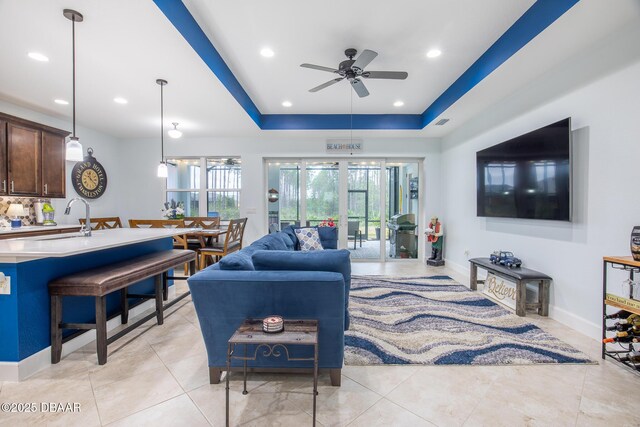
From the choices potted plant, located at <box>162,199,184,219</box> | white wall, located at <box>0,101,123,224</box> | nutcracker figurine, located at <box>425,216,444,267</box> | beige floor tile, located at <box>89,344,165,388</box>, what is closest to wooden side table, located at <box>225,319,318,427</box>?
beige floor tile, located at <box>89,344,165,388</box>

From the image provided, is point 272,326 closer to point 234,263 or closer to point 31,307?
point 234,263

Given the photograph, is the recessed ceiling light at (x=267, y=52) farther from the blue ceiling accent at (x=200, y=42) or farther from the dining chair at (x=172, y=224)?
the dining chair at (x=172, y=224)

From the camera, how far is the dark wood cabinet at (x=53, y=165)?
4301 millimetres

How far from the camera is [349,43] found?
2902 millimetres

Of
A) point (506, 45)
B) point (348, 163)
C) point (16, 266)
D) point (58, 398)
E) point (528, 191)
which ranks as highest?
point (506, 45)

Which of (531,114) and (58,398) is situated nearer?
(58,398)

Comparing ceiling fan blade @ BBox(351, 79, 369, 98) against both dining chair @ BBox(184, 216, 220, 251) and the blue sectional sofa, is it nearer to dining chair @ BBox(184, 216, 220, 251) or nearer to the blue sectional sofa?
the blue sectional sofa

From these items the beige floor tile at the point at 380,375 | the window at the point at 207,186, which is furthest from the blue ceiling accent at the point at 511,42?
the window at the point at 207,186

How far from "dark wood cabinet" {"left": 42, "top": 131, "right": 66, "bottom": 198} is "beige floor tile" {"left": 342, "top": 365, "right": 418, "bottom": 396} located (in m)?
5.30

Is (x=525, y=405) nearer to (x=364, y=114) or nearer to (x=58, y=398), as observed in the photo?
(x=58, y=398)

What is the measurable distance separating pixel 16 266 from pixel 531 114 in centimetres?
504

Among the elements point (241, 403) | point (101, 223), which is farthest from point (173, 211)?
point (241, 403)

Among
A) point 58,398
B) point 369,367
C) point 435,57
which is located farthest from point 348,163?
point 58,398

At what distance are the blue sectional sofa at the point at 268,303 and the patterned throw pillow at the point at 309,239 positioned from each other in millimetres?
2324
